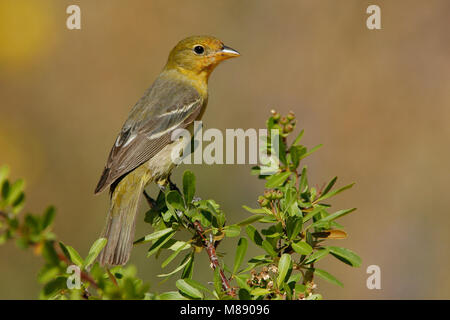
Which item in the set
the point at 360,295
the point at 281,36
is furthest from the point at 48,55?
the point at 360,295

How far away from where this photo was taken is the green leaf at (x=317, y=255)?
7.89 feet

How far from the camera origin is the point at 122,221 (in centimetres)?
379

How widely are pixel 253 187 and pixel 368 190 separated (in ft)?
5.64

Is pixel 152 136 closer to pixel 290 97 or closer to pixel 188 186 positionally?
pixel 188 186

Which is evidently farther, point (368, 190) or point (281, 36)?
point (281, 36)

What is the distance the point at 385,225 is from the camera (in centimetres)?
689

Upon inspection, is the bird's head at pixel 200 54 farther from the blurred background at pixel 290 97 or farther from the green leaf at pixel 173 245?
the green leaf at pixel 173 245

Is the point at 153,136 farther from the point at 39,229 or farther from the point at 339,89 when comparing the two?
the point at 339,89

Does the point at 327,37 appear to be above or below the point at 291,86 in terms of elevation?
above

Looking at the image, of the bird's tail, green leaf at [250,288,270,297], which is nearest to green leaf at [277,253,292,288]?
green leaf at [250,288,270,297]

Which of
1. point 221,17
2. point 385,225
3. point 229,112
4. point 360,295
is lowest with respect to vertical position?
point 360,295

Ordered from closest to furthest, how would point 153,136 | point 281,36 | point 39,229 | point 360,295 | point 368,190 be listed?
1. point 39,229
2. point 153,136
3. point 360,295
4. point 368,190
5. point 281,36

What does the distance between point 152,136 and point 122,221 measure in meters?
0.98

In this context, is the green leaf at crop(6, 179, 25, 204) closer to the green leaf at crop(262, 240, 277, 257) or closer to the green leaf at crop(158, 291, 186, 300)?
the green leaf at crop(158, 291, 186, 300)
